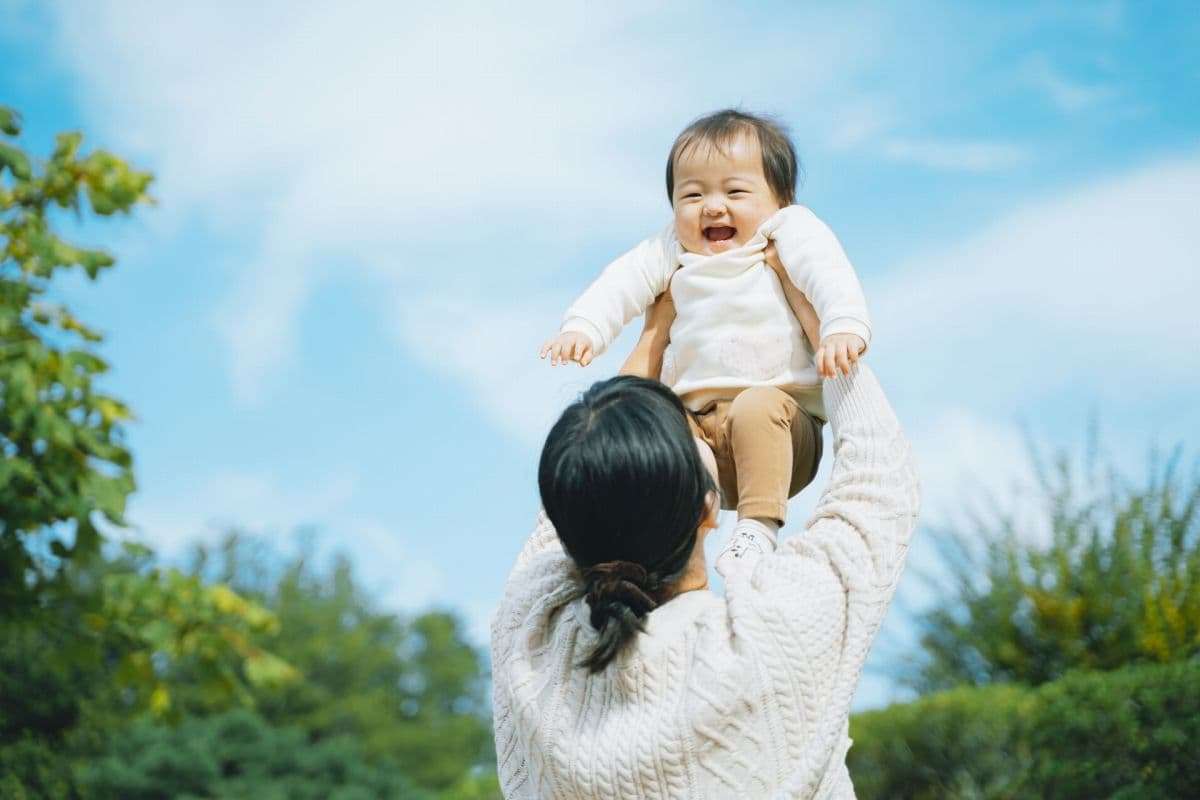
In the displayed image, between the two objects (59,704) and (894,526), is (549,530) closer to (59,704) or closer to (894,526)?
(894,526)

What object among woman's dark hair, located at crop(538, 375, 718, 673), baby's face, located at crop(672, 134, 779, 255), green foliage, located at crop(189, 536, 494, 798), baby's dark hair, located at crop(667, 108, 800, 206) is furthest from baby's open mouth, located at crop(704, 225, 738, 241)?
green foliage, located at crop(189, 536, 494, 798)

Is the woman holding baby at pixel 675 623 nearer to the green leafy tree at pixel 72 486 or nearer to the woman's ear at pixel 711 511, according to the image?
the woman's ear at pixel 711 511

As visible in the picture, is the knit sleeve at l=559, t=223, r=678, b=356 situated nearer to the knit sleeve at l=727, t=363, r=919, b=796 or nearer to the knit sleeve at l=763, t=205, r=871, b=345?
the knit sleeve at l=763, t=205, r=871, b=345

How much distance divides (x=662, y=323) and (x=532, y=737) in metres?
0.85

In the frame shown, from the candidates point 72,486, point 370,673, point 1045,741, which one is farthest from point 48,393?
point 370,673

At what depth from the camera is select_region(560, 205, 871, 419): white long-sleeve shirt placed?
221cm

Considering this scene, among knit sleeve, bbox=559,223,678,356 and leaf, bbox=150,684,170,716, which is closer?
knit sleeve, bbox=559,223,678,356

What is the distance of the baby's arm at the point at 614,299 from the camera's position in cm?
234

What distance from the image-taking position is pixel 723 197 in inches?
92.8

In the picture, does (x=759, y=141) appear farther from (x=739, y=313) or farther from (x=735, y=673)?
(x=735, y=673)

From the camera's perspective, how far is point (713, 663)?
174cm

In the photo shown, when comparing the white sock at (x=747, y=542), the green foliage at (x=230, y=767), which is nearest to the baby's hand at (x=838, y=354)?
the white sock at (x=747, y=542)

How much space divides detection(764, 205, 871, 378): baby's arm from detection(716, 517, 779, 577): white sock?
271mm

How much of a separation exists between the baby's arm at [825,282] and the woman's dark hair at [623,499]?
0.34 metres
